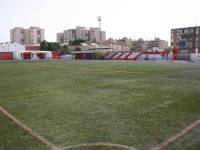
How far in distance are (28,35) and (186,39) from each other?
270ft

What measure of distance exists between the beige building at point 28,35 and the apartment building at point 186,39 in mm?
71497

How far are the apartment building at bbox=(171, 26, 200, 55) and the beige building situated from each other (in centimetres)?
7150

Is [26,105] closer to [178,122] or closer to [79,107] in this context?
[79,107]

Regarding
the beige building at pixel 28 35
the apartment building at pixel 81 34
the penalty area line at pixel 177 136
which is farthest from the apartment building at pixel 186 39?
the penalty area line at pixel 177 136

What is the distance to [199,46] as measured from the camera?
287ft

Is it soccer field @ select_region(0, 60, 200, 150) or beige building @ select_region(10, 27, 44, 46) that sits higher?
beige building @ select_region(10, 27, 44, 46)

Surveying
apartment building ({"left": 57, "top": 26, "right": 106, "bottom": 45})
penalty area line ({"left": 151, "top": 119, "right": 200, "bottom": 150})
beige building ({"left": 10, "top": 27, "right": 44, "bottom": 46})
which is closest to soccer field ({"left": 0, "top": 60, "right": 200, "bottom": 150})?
penalty area line ({"left": 151, "top": 119, "right": 200, "bottom": 150})

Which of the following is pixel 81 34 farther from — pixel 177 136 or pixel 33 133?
pixel 177 136

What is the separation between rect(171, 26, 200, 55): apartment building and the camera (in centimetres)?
8700

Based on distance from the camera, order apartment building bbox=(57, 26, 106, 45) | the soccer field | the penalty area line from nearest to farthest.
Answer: the penalty area line < the soccer field < apartment building bbox=(57, 26, 106, 45)

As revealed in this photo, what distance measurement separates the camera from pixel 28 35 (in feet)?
449

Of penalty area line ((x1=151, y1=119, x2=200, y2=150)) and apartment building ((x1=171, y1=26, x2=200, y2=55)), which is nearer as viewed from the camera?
penalty area line ((x1=151, y1=119, x2=200, y2=150))

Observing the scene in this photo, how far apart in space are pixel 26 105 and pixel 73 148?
347cm

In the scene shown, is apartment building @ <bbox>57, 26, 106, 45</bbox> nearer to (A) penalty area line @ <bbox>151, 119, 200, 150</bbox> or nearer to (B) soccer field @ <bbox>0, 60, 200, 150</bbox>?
(B) soccer field @ <bbox>0, 60, 200, 150</bbox>
